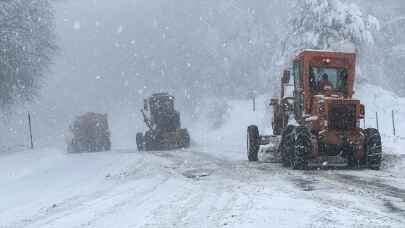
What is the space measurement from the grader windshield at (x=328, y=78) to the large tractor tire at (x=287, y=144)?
4.68ft

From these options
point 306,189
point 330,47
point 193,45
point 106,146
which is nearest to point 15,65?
point 106,146

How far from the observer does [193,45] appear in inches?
2359

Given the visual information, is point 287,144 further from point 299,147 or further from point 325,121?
point 325,121

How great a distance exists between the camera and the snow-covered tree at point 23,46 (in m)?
27.6

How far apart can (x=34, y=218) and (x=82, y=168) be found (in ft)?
30.5

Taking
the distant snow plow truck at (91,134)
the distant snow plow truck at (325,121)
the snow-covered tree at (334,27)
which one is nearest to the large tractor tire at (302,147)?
the distant snow plow truck at (325,121)

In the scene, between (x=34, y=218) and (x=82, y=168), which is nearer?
(x=34, y=218)

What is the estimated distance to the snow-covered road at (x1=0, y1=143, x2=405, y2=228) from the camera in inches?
301

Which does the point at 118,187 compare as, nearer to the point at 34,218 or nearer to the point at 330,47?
the point at 34,218

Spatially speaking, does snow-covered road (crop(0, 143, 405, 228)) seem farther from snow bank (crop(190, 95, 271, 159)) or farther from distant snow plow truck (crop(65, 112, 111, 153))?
distant snow plow truck (crop(65, 112, 111, 153))

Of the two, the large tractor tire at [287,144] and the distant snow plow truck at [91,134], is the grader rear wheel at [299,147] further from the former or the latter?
the distant snow plow truck at [91,134]

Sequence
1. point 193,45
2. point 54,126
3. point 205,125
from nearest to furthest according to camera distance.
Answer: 1. point 205,125
2. point 193,45
3. point 54,126

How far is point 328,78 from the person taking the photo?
1578cm

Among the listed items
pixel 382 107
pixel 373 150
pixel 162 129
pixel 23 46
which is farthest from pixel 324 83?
pixel 382 107
